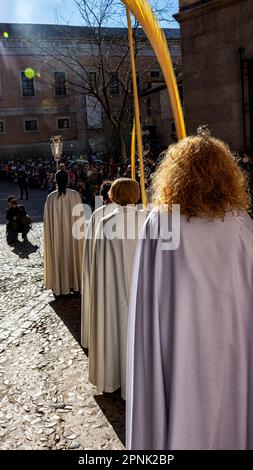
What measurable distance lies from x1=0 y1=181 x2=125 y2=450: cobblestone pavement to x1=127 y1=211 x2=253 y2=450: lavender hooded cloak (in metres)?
1.19

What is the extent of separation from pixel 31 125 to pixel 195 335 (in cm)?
3899

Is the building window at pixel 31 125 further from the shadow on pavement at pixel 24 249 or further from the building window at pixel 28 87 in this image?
the shadow on pavement at pixel 24 249

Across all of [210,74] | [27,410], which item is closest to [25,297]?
[27,410]

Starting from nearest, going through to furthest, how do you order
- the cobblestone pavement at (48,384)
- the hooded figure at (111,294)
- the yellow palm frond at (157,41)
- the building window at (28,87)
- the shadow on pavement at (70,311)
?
1. the yellow palm frond at (157,41)
2. the cobblestone pavement at (48,384)
3. the hooded figure at (111,294)
4. the shadow on pavement at (70,311)
5. the building window at (28,87)

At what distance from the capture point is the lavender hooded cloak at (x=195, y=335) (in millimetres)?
2322

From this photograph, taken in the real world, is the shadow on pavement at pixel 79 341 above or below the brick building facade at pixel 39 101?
below

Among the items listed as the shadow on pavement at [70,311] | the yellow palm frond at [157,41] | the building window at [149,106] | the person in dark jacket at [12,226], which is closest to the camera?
the yellow palm frond at [157,41]

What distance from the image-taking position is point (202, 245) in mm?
2314

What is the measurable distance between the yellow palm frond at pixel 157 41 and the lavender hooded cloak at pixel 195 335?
1.17 meters

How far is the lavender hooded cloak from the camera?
2322 millimetres

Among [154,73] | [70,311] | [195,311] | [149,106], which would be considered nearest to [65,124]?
[154,73]

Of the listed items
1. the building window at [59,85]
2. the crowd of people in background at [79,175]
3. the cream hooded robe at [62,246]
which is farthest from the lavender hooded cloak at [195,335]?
the building window at [59,85]

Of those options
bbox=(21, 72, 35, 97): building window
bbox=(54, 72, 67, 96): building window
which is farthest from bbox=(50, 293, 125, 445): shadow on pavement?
bbox=(21, 72, 35, 97): building window

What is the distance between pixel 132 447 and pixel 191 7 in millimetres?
10275
